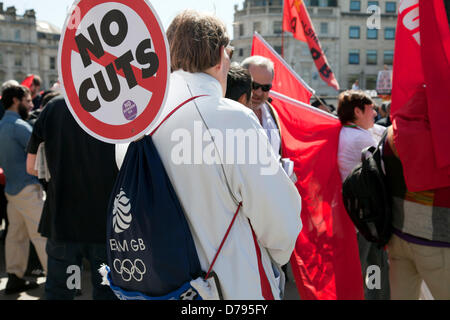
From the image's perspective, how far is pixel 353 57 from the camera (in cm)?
4500

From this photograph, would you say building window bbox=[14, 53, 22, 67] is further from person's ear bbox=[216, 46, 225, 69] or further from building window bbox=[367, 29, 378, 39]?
person's ear bbox=[216, 46, 225, 69]

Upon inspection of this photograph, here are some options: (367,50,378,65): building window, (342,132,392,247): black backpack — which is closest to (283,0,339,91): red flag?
(342,132,392,247): black backpack

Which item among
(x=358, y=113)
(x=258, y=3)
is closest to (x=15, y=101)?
(x=358, y=113)

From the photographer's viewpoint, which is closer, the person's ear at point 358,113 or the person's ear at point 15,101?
the person's ear at point 358,113

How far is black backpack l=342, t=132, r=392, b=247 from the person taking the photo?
2885 millimetres

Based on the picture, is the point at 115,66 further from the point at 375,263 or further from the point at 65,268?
the point at 375,263

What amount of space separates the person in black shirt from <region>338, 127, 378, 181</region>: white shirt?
1.79 metres

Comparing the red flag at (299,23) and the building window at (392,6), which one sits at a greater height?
the building window at (392,6)

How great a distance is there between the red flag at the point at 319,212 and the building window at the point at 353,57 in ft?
135

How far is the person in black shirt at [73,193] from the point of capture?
328 centimetres

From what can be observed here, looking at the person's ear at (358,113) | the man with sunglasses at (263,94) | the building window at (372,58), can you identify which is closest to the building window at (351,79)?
the building window at (372,58)

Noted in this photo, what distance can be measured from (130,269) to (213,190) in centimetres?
40

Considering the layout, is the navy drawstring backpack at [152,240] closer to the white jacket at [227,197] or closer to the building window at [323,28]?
the white jacket at [227,197]

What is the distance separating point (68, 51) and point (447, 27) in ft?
6.53
